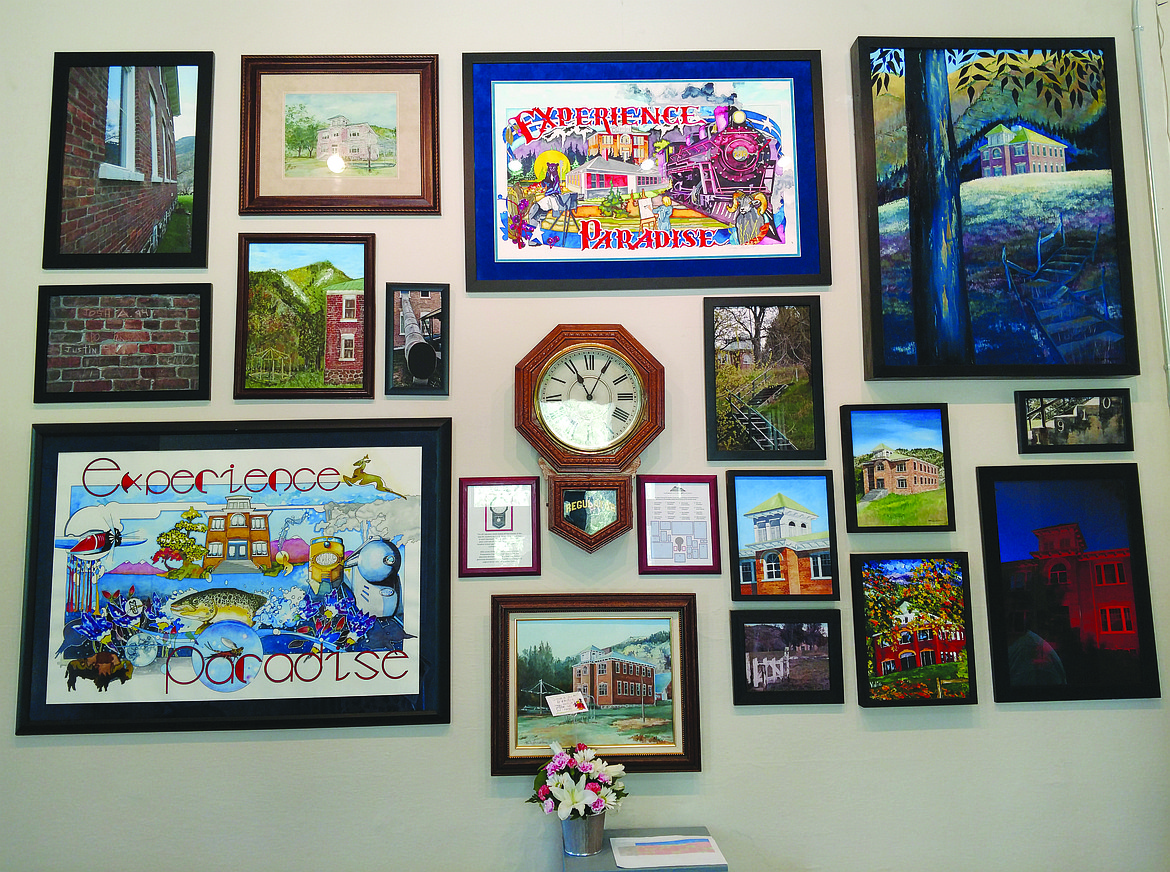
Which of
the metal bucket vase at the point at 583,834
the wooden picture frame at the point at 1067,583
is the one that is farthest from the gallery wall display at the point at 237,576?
the wooden picture frame at the point at 1067,583

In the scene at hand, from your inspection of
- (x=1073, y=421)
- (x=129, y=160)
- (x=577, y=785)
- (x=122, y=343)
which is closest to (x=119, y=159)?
(x=129, y=160)

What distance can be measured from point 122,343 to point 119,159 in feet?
1.82

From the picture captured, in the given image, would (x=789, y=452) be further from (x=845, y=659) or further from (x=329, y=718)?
(x=329, y=718)

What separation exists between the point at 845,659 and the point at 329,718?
144 centimetres

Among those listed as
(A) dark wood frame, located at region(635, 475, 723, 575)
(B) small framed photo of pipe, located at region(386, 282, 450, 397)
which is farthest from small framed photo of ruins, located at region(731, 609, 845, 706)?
(B) small framed photo of pipe, located at region(386, 282, 450, 397)

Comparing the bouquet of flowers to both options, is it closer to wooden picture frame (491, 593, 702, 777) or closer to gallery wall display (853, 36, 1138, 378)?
wooden picture frame (491, 593, 702, 777)

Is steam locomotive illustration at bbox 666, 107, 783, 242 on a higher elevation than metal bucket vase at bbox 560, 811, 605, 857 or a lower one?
higher

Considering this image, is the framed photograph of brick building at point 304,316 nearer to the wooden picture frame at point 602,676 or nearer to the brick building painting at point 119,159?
the brick building painting at point 119,159

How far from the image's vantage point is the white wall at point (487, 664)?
2.18 metres

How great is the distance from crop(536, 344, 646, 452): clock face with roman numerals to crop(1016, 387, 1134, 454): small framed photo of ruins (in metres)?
1.13

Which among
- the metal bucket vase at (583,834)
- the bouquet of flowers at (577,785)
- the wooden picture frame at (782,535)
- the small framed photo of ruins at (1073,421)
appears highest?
the small framed photo of ruins at (1073,421)

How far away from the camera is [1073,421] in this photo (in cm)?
236

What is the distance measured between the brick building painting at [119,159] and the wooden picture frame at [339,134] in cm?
23

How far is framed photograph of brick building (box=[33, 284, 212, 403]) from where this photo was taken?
90.3 inches
